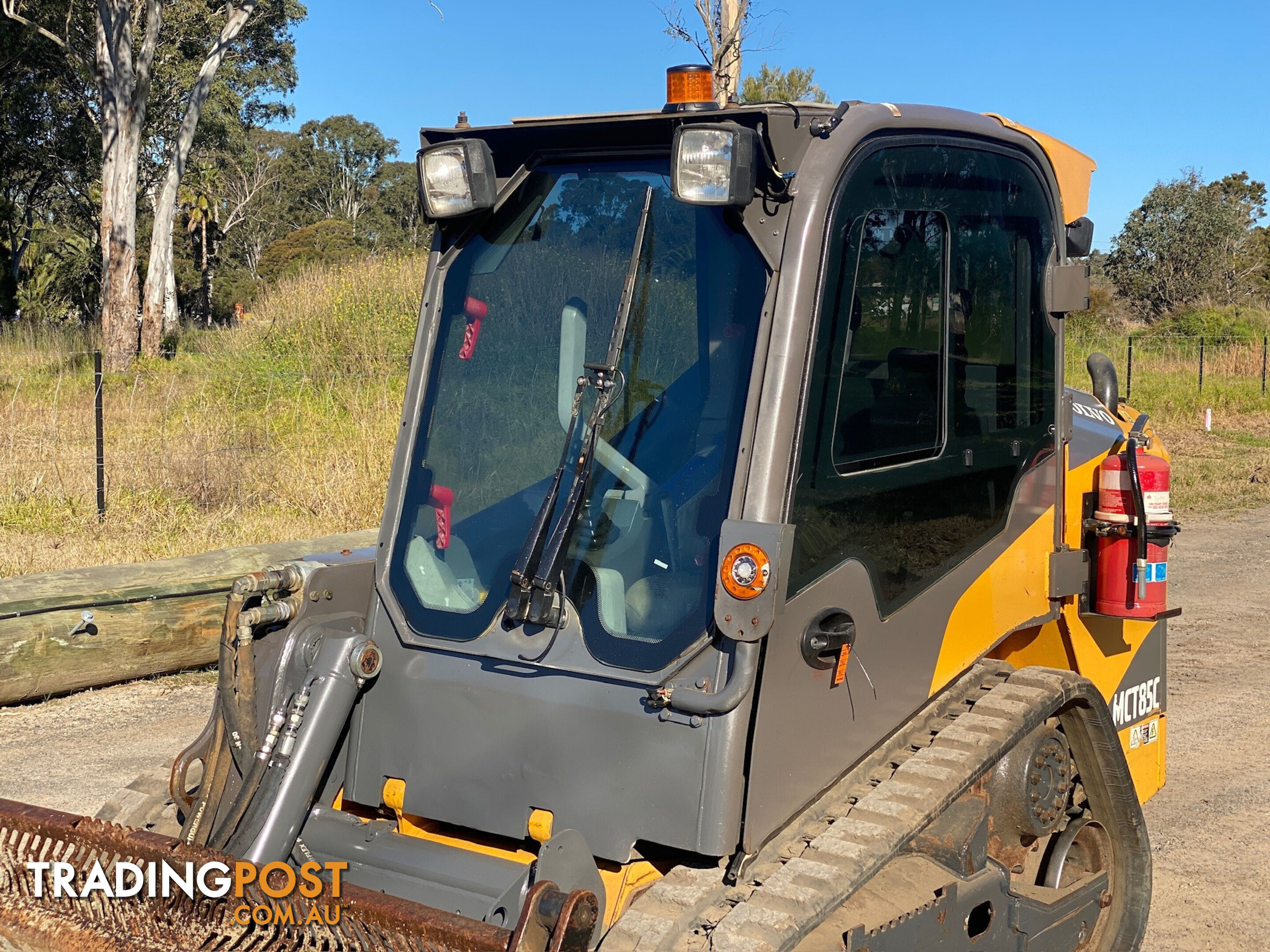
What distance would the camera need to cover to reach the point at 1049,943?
3.23 m

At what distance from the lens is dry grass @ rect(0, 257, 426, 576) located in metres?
10.5

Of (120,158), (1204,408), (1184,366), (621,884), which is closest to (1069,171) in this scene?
(621,884)

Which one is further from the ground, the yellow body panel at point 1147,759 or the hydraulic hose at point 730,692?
the hydraulic hose at point 730,692

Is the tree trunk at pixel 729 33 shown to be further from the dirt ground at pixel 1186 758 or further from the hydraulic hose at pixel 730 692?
the hydraulic hose at pixel 730 692

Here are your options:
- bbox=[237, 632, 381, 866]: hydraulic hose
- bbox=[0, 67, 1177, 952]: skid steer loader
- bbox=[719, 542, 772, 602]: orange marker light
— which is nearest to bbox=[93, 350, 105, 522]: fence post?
bbox=[0, 67, 1177, 952]: skid steer loader

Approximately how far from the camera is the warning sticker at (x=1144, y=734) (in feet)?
13.5

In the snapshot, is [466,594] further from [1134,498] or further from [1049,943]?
[1134,498]

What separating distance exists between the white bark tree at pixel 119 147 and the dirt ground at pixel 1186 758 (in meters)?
16.5

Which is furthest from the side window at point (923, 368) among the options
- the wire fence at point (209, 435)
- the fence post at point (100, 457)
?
the fence post at point (100, 457)

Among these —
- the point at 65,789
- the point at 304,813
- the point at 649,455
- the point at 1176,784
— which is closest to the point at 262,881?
the point at 304,813

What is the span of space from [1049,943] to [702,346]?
185cm

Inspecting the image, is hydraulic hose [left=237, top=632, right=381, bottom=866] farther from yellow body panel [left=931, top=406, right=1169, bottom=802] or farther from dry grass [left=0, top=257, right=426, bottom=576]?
dry grass [left=0, top=257, right=426, bottom=576]

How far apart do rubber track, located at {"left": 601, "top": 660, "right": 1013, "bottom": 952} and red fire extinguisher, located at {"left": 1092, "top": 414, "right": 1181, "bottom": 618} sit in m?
0.88

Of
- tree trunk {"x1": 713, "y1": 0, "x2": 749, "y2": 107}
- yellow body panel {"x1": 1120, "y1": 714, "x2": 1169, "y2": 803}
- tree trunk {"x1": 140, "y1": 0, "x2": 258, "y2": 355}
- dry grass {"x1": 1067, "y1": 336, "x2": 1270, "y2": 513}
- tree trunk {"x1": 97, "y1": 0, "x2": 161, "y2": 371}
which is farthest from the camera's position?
tree trunk {"x1": 140, "y1": 0, "x2": 258, "y2": 355}
